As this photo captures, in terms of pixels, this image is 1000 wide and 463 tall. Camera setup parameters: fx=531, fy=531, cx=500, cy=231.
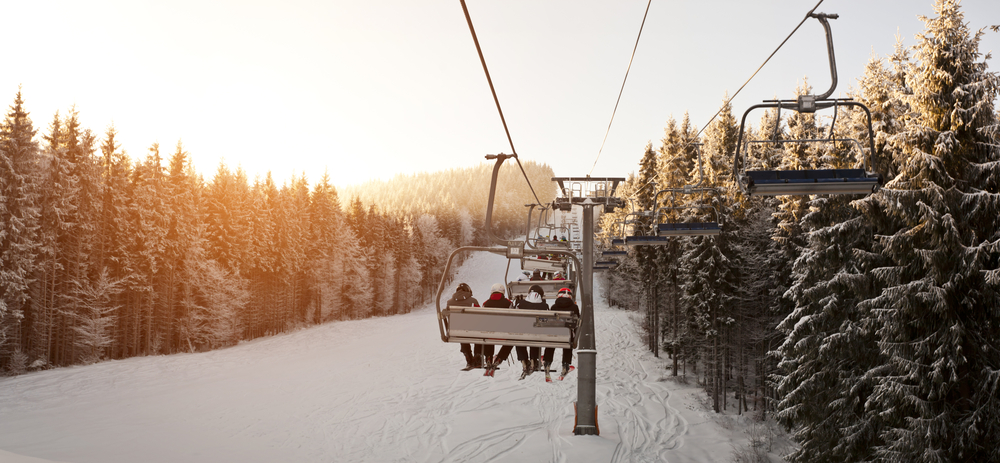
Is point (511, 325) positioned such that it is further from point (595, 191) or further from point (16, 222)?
point (16, 222)

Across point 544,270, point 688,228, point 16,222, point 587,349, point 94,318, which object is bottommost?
point 94,318

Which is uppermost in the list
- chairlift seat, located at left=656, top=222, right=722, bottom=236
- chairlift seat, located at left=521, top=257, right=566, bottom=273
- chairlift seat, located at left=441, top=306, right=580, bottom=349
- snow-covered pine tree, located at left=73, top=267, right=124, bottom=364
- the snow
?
chairlift seat, located at left=656, top=222, right=722, bottom=236

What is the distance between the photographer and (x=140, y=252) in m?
33.8

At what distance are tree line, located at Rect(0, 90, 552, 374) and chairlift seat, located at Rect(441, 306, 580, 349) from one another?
27635mm

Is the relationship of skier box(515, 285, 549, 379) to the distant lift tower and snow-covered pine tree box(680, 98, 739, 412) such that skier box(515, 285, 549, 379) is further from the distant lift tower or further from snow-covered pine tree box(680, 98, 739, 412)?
snow-covered pine tree box(680, 98, 739, 412)

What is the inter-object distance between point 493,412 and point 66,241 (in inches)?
1026

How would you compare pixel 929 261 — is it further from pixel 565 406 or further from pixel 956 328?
pixel 565 406

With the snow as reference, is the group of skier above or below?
above

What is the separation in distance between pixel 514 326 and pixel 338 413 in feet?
62.4

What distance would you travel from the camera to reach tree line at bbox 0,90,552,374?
1088 inches

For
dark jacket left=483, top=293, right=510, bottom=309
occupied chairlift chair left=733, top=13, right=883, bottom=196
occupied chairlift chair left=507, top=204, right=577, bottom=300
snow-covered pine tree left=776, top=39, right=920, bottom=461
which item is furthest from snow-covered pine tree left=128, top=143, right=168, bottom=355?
occupied chairlift chair left=733, top=13, right=883, bottom=196

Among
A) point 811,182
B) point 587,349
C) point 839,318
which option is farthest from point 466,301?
point 839,318

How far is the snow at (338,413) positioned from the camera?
1922 cm

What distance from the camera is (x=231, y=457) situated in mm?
18984
